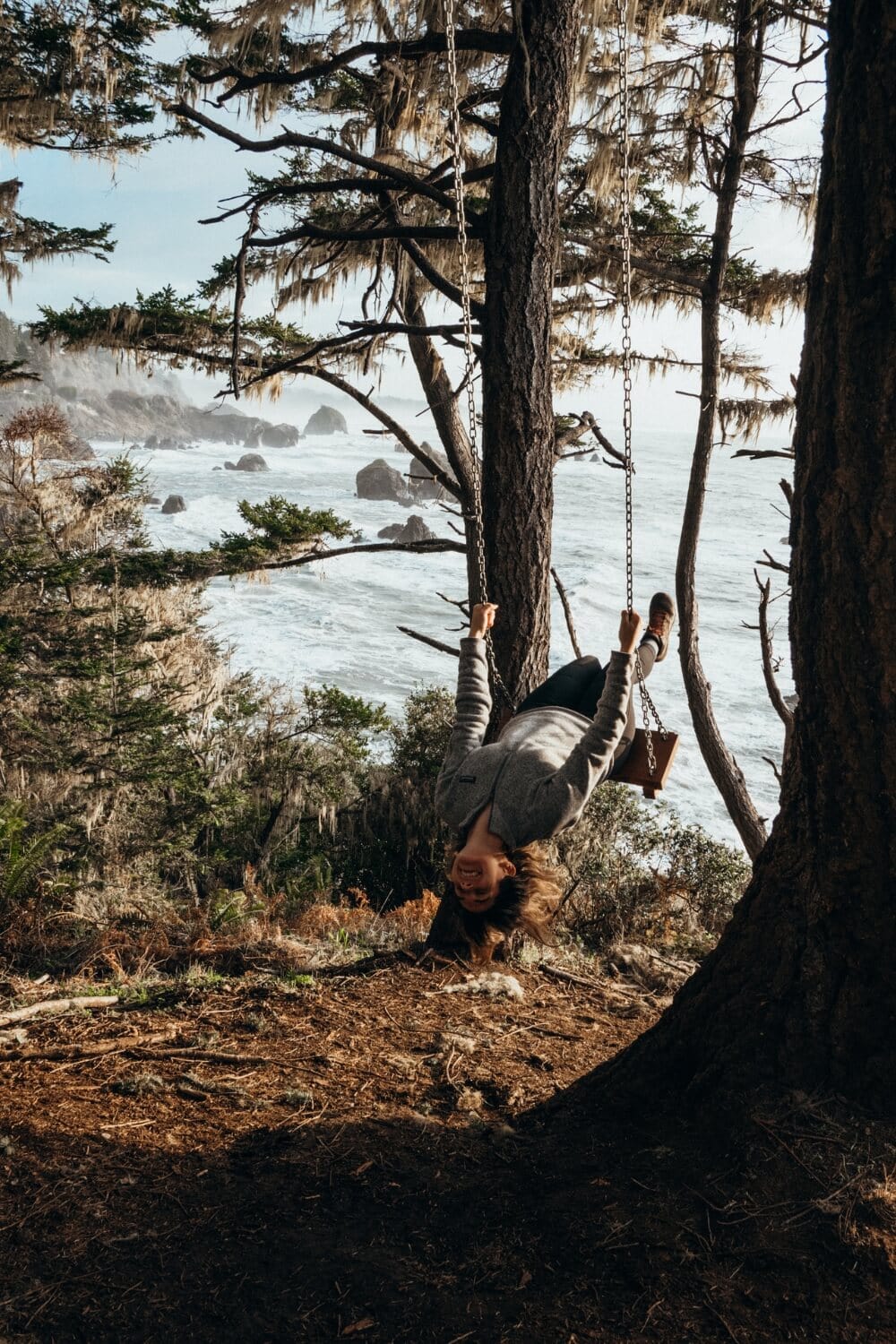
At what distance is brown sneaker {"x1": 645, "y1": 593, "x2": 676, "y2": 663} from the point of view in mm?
4008

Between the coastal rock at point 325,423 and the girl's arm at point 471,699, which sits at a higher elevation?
the coastal rock at point 325,423

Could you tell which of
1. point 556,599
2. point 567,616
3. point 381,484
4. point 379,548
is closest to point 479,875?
point 379,548

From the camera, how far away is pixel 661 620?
160 inches

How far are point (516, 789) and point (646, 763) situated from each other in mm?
697

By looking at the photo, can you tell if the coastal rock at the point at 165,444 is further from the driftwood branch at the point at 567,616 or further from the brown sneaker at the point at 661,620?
the brown sneaker at the point at 661,620

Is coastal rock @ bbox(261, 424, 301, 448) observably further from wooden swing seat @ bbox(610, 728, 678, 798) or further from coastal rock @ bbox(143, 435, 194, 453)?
wooden swing seat @ bbox(610, 728, 678, 798)

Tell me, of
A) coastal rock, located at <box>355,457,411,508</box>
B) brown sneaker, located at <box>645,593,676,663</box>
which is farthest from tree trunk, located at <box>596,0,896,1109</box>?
coastal rock, located at <box>355,457,411,508</box>

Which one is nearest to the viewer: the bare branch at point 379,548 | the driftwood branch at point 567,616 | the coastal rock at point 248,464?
the bare branch at point 379,548

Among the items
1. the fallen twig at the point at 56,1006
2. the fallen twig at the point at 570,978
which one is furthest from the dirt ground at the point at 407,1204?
the fallen twig at the point at 570,978

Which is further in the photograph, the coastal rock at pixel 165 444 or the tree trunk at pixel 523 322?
the coastal rock at pixel 165 444

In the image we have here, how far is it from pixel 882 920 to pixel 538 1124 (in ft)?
3.92

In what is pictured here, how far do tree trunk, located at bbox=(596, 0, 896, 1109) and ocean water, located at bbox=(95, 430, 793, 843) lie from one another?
7.09 metres

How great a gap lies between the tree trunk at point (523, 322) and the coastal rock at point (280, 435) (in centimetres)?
8167

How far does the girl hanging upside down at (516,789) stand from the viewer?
3133 mm
